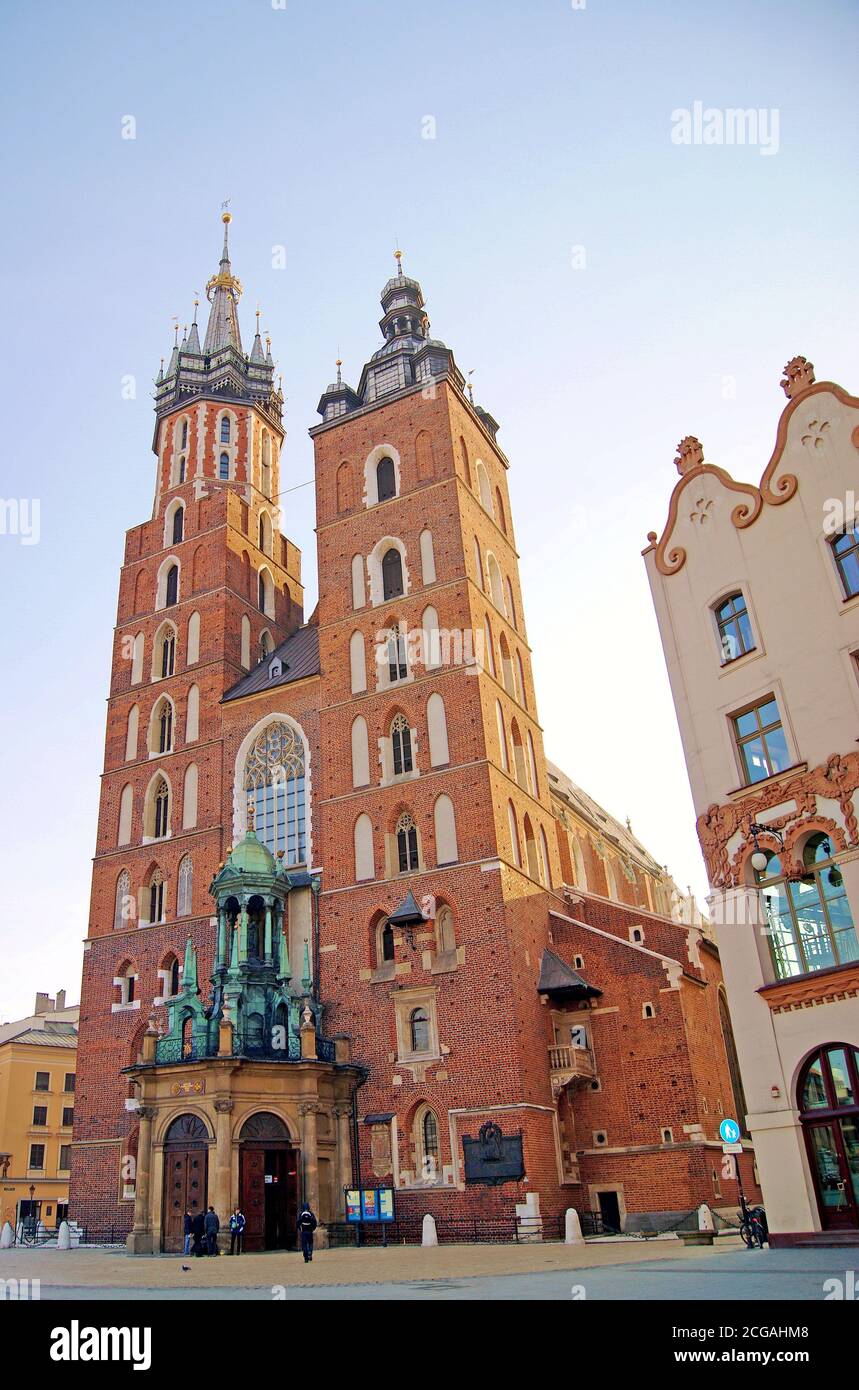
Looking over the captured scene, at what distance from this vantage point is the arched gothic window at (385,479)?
38.7 m

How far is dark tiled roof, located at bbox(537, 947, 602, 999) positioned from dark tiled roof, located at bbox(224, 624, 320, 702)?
42.4ft

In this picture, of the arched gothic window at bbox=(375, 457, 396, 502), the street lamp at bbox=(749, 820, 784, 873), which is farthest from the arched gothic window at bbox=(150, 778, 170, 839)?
the street lamp at bbox=(749, 820, 784, 873)

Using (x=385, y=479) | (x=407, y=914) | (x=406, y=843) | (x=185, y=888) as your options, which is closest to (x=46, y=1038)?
(x=185, y=888)

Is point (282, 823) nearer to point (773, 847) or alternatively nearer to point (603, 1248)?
point (603, 1248)

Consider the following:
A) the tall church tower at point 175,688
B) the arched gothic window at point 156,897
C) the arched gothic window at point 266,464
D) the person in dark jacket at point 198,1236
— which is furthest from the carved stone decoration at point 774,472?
the arched gothic window at point 266,464

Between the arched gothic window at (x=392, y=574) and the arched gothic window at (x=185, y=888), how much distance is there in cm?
1152

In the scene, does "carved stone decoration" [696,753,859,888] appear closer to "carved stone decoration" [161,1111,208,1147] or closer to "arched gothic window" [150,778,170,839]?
"carved stone decoration" [161,1111,208,1147]

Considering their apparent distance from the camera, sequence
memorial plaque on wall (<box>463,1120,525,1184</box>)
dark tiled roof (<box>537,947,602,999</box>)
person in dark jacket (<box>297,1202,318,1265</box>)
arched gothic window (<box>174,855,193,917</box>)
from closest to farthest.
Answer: person in dark jacket (<box>297,1202,318,1265</box>), memorial plaque on wall (<box>463,1120,525,1184</box>), dark tiled roof (<box>537,947,602,999</box>), arched gothic window (<box>174,855,193,917</box>)

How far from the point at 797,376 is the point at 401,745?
17.8 metres

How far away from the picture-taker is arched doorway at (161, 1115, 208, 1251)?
86.9 feet

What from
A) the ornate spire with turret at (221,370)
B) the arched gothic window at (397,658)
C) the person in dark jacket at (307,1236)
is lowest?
the person in dark jacket at (307,1236)

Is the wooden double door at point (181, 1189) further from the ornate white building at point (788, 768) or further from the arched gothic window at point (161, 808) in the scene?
the ornate white building at point (788, 768)

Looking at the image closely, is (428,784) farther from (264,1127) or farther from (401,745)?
(264,1127)

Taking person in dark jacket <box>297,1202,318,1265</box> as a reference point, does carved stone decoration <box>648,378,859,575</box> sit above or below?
A: above
